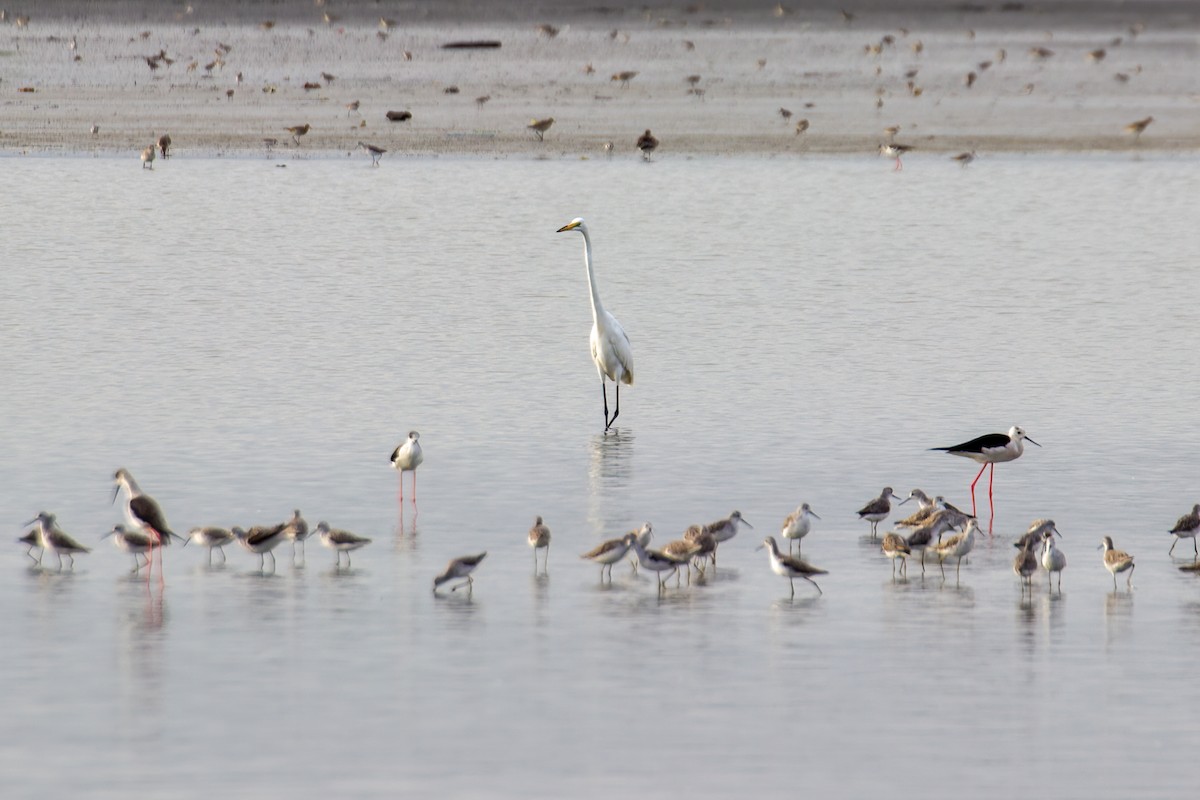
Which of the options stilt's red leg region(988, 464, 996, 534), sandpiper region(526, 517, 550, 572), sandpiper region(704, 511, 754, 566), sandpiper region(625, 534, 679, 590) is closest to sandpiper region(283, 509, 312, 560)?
sandpiper region(526, 517, 550, 572)

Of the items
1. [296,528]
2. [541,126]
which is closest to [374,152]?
[541,126]

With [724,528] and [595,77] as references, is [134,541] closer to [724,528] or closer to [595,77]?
[724,528]

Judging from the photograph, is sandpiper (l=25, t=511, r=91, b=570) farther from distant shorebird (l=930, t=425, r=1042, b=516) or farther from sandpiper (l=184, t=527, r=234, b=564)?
distant shorebird (l=930, t=425, r=1042, b=516)

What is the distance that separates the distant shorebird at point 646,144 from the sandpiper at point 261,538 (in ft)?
103

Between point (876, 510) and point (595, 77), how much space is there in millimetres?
41988

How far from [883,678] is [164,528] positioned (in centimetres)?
430

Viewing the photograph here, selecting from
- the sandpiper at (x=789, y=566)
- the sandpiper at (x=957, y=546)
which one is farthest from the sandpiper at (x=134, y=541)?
the sandpiper at (x=957, y=546)

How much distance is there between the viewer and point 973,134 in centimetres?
4722

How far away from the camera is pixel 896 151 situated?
43.4 meters

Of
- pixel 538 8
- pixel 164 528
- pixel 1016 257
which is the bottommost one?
pixel 164 528

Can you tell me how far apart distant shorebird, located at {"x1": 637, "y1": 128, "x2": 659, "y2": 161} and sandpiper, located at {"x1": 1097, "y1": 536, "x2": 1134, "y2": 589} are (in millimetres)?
31603

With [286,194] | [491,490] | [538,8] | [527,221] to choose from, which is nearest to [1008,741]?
[491,490]

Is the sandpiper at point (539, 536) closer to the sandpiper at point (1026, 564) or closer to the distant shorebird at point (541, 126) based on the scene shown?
the sandpiper at point (1026, 564)

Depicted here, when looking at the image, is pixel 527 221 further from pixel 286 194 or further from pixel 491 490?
pixel 491 490
